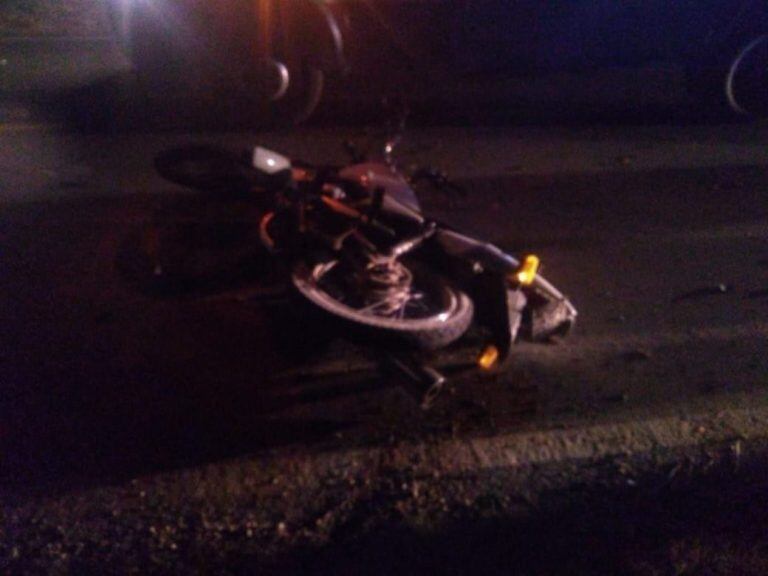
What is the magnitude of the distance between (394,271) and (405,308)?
19cm

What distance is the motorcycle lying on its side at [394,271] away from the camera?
13.9ft

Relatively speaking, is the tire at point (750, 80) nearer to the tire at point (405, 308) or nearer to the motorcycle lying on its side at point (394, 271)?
the motorcycle lying on its side at point (394, 271)

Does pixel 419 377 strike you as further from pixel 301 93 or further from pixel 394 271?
pixel 301 93

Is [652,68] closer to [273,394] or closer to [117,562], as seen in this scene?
[273,394]

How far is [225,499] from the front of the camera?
353 cm

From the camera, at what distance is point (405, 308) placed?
453 cm

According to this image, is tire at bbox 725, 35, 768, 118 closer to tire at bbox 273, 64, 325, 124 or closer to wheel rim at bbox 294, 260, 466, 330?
tire at bbox 273, 64, 325, 124

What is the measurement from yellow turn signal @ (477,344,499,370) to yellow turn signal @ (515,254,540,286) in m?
0.36

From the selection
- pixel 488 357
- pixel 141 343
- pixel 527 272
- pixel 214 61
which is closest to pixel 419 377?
pixel 488 357

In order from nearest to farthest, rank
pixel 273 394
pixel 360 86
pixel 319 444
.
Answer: pixel 319 444
pixel 273 394
pixel 360 86

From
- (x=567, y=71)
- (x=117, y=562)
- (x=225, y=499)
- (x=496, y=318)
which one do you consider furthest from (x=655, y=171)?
(x=117, y=562)

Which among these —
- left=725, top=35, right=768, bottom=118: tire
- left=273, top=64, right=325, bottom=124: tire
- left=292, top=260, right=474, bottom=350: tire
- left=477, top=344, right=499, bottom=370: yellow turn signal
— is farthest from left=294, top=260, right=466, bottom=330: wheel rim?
left=725, top=35, right=768, bottom=118: tire

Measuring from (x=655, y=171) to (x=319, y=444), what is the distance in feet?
16.5

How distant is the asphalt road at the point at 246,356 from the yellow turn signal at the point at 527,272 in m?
0.41
